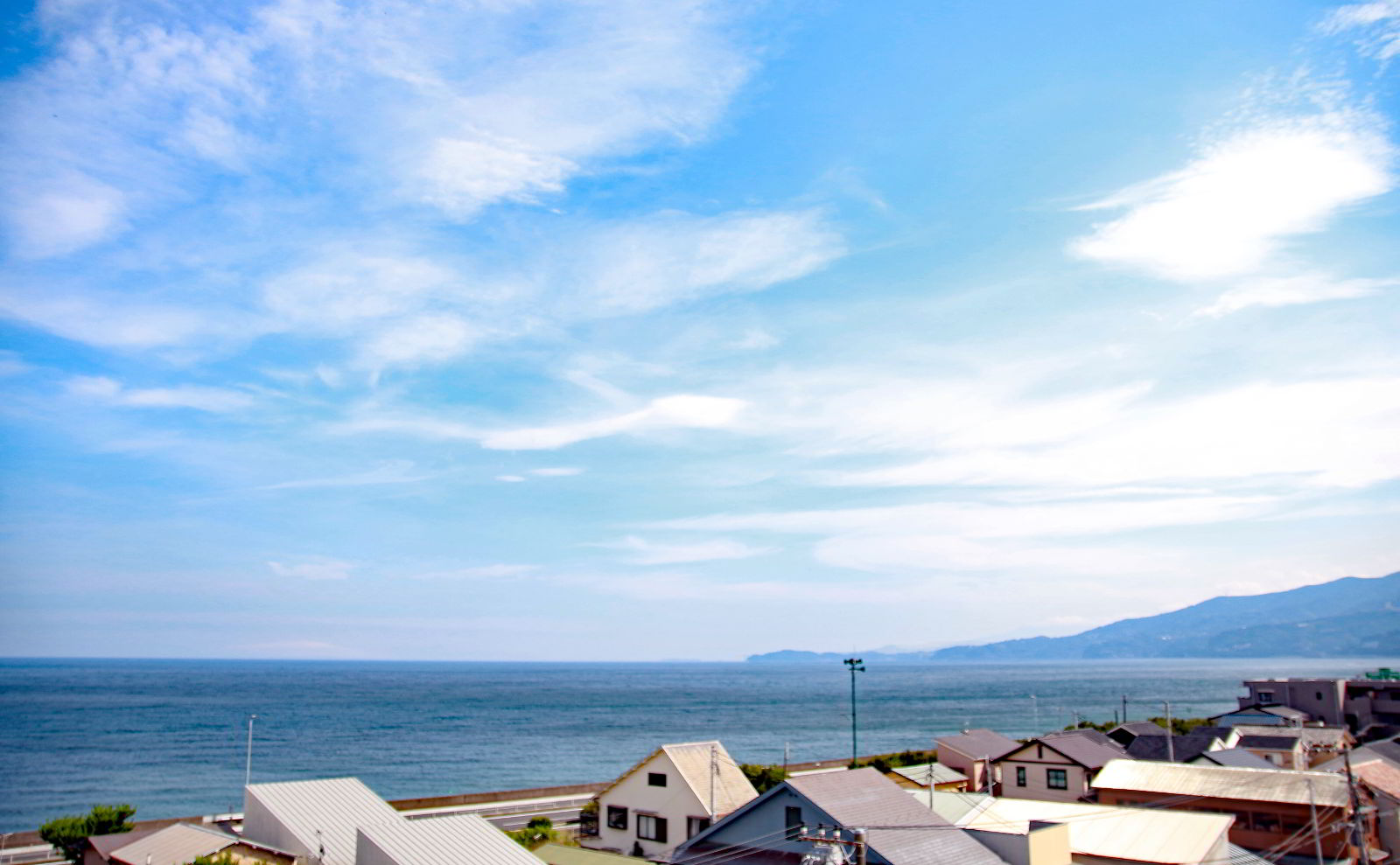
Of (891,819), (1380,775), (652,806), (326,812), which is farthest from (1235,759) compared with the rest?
(326,812)

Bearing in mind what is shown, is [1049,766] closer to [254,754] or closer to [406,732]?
[254,754]

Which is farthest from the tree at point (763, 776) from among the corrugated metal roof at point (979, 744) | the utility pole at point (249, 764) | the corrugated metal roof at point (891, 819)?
the utility pole at point (249, 764)

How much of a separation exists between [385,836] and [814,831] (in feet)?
32.3

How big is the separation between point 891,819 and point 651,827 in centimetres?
1410

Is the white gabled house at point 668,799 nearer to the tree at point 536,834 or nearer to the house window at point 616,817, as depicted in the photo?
the house window at point 616,817

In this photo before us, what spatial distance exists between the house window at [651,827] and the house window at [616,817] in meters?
0.80

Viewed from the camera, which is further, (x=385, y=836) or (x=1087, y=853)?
(x=1087, y=853)

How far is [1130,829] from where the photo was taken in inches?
1078

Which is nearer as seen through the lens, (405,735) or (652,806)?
(652,806)

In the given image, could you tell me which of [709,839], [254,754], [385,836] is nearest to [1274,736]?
[709,839]

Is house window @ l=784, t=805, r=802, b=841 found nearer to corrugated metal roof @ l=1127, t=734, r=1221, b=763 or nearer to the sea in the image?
corrugated metal roof @ l=1127, t=734, r=1221, b=763

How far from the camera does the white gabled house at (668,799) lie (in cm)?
3416

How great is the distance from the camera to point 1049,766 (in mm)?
45750

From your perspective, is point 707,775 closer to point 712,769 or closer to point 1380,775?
point 712,769
